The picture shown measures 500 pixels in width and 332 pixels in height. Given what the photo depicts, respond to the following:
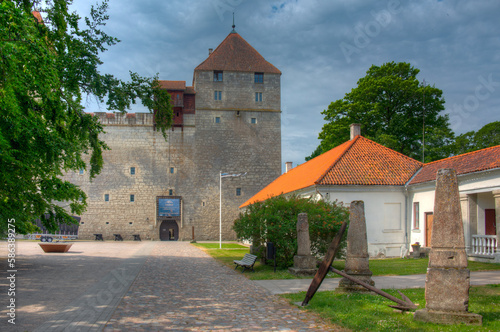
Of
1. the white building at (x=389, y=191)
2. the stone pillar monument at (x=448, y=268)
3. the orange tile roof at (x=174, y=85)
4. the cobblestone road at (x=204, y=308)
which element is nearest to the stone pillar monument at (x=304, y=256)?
the cobblestone road at (x=204, y=308)

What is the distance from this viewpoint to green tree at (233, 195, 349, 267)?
15539mm

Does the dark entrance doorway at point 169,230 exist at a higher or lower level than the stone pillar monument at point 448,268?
lower

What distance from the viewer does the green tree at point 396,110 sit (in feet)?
118

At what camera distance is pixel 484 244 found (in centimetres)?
1786

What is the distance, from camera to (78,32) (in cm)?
1408

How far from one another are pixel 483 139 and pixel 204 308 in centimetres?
3938

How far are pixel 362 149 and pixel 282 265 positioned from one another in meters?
12.5

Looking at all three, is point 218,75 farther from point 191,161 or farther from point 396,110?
point 396,110

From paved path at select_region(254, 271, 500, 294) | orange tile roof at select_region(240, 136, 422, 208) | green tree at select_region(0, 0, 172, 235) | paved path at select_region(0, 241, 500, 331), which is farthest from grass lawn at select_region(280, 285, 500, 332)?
orange tile roof at select_region(240, 136, 422, 208)

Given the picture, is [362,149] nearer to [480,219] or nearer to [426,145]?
[480,219]

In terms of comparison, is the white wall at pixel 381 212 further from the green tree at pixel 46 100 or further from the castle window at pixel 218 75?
the castle window at pixel 218 75

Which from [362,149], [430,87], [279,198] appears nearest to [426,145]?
[430,87]

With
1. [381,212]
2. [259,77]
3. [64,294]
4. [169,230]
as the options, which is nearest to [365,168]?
[381,212]

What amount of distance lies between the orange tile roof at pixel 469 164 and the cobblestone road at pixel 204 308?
9795mm
